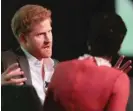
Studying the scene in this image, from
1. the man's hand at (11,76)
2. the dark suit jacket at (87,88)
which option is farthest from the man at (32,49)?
the dark suit jacket at (87,88)

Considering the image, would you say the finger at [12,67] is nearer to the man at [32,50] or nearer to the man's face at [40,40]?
the man at [32,50]

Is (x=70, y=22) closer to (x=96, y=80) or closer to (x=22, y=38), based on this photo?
(x=22, y=38)

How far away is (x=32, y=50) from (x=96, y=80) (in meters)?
0.34

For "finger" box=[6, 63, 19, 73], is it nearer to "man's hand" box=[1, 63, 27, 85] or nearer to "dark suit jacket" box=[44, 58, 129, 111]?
"man's hand" box=[1, 63, 27, 85]

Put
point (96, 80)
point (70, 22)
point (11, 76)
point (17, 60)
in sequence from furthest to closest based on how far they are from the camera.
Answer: point (70, 22), point (17, 60), point (11, 76), point (96, 80)

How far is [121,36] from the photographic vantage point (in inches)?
42.7

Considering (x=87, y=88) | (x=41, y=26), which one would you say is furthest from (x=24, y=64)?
(x=87, y=88)

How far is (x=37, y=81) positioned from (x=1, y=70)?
0.13 meters

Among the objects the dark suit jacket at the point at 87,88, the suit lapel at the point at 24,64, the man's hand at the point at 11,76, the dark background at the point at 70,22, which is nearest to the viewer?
the dark suit jacket at the point at 87,88

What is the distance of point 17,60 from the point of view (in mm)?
1298

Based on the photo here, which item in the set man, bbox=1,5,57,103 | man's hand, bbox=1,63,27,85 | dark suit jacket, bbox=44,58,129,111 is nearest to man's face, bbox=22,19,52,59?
man, bbox=1,5,57,103

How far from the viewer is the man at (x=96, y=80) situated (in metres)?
1.02

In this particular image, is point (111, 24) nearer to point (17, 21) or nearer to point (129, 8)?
point (17, 21)

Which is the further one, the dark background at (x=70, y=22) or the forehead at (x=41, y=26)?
the dark background at (x=70, y=22)
